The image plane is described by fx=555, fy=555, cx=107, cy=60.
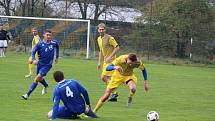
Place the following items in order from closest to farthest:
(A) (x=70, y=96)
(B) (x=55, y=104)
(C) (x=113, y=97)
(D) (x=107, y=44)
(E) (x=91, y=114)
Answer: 1. (B) (x=55, y=104)
2. (A) (x=70, y=96)
3. (E) (x=91, y=114)
4. (C) (x=113, y=97)
5. (D) (x=107, y=44)

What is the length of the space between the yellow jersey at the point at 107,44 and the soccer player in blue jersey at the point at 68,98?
4.49 meters

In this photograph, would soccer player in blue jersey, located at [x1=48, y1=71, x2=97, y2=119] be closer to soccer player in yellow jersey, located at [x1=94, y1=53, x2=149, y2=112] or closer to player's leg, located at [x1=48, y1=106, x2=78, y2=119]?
player's leg, located at [x1=48, y1=106, x2=78, y2=119]

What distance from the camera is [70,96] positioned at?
1174 centimetres

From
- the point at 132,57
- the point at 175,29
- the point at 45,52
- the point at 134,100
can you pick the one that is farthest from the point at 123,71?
the point at 175,29

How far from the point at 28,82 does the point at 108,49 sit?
489cm

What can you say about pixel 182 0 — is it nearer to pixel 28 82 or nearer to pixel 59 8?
pixel 59 8

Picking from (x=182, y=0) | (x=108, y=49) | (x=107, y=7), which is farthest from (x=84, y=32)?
(x=108, y=49)

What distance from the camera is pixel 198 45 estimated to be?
137 ft

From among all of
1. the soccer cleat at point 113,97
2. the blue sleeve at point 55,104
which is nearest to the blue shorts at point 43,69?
the soccer cleat at point 113,97

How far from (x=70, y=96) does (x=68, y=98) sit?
0.23 feet

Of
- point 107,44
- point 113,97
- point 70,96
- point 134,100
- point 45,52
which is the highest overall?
point 107,44

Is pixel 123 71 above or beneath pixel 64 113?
above

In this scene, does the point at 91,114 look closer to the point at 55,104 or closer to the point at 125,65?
the point at 55,104

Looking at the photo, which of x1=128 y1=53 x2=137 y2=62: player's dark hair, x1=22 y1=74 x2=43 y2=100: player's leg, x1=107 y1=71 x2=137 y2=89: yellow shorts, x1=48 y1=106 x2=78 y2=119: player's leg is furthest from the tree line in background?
x1=48 y1=106 x2=78 y2=119: player's leg
